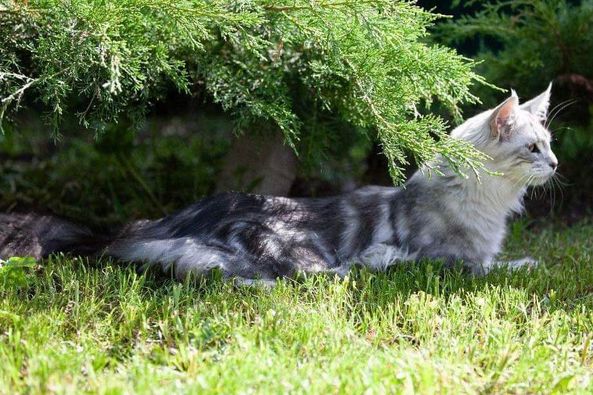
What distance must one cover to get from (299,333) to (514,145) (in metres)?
1.77

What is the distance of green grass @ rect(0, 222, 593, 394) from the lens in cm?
264

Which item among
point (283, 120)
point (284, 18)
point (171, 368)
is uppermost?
point (284, 18)

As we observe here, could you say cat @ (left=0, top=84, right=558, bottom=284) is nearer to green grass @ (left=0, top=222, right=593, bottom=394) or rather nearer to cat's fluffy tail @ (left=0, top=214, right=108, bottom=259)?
cat's fluffy tail @ (left=0, top=214, right=108, bottom=259)

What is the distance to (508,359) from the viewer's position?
9.44 ft

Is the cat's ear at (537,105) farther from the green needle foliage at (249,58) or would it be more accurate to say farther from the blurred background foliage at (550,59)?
the blurred background foliage at (550,59)

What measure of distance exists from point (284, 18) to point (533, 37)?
261 cm

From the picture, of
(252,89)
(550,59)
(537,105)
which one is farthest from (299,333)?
(550,59)

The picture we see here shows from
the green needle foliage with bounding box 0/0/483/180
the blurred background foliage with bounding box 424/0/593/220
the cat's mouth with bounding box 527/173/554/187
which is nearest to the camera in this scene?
the green needle foliage with bounding box 0/0/483/180

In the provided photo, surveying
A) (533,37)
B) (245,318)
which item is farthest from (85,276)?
(533,37)

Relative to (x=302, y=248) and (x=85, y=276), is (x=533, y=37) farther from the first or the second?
(x=85, y=276)

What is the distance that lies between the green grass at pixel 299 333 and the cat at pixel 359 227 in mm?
191

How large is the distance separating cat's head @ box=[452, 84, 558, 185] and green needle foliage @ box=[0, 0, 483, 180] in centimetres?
16

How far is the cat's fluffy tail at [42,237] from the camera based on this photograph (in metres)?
4.16

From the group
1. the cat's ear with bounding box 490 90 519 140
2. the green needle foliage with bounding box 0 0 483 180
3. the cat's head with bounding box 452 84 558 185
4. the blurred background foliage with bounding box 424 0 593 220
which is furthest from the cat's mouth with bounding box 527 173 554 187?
the blurred background foliage with bounding box 424 0 593 220
